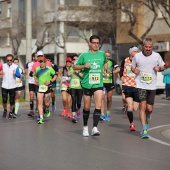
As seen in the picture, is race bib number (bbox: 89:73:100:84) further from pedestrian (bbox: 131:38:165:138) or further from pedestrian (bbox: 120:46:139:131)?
pedestrian (bbox: 120:46:139:131)

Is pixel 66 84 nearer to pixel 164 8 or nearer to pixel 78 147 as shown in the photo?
pixel 78 147

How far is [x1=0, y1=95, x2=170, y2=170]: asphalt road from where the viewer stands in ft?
29.5

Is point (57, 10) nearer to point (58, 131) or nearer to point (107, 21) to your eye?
point (107, 21)

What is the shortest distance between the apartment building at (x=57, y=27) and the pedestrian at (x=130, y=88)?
3491cm

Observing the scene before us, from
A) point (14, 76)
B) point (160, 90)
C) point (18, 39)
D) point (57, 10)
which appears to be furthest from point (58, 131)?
point (18, 39)

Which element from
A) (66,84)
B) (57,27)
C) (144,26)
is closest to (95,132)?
(66,84)

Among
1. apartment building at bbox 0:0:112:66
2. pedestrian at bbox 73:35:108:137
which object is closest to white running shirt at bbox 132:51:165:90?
pedestrian at bbox 73:35:108:137

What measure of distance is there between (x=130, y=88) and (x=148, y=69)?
2042 millimetres

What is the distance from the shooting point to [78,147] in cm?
1087

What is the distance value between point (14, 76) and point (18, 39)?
4449 centimetres

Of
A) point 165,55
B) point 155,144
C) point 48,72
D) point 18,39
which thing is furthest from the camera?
point 18,39

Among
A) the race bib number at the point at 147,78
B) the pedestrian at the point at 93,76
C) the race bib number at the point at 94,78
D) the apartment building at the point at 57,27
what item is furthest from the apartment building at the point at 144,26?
the race bib number at the point at 147,78

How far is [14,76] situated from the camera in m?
17.5

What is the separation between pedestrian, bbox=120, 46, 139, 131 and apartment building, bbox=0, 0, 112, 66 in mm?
34911
